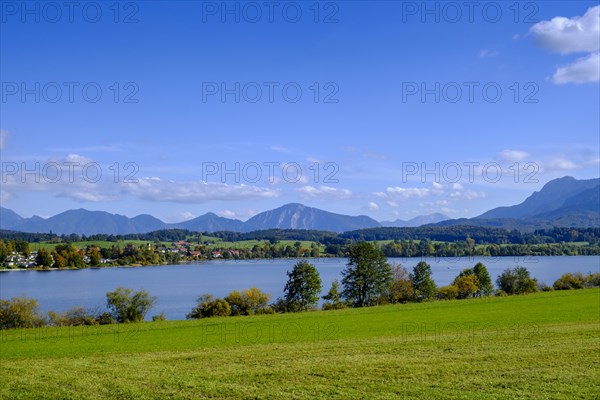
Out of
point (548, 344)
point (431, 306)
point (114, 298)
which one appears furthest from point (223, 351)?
point (431, 306)

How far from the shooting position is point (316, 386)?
1611cm

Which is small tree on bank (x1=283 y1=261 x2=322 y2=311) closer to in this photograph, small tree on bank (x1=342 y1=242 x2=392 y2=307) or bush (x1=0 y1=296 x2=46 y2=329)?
small tree on bank (x1=342 y1=242 x2=392 y2=307)

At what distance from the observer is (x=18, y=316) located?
4944 centimetres

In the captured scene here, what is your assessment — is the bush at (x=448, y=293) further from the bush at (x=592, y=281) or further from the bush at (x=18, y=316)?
the bush at (x=18, y=316)

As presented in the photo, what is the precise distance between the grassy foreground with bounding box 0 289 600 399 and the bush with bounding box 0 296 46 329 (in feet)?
40.5

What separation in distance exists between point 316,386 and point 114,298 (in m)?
40.3

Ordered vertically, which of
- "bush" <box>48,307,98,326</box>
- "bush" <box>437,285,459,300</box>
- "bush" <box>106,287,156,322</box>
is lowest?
"bush" <box>437,285,459,300</box>

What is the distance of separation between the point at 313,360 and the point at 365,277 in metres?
51.9

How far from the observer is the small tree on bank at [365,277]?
72188 millimetres

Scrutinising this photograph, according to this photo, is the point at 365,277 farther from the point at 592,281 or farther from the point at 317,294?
the point at 592,281

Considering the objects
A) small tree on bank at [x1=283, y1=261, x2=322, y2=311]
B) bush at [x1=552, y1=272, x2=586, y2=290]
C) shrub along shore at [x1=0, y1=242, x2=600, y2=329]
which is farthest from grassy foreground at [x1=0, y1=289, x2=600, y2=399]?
bush at [x1=552, y1=272, x2=586, y2=290]

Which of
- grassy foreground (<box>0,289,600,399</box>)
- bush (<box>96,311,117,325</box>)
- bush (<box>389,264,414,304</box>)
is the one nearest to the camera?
grassy foreground (<box>0,289,600,399</box>)

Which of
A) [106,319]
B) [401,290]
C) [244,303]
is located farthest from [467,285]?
[106,319]

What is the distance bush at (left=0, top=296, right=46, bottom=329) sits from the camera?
49.3m
